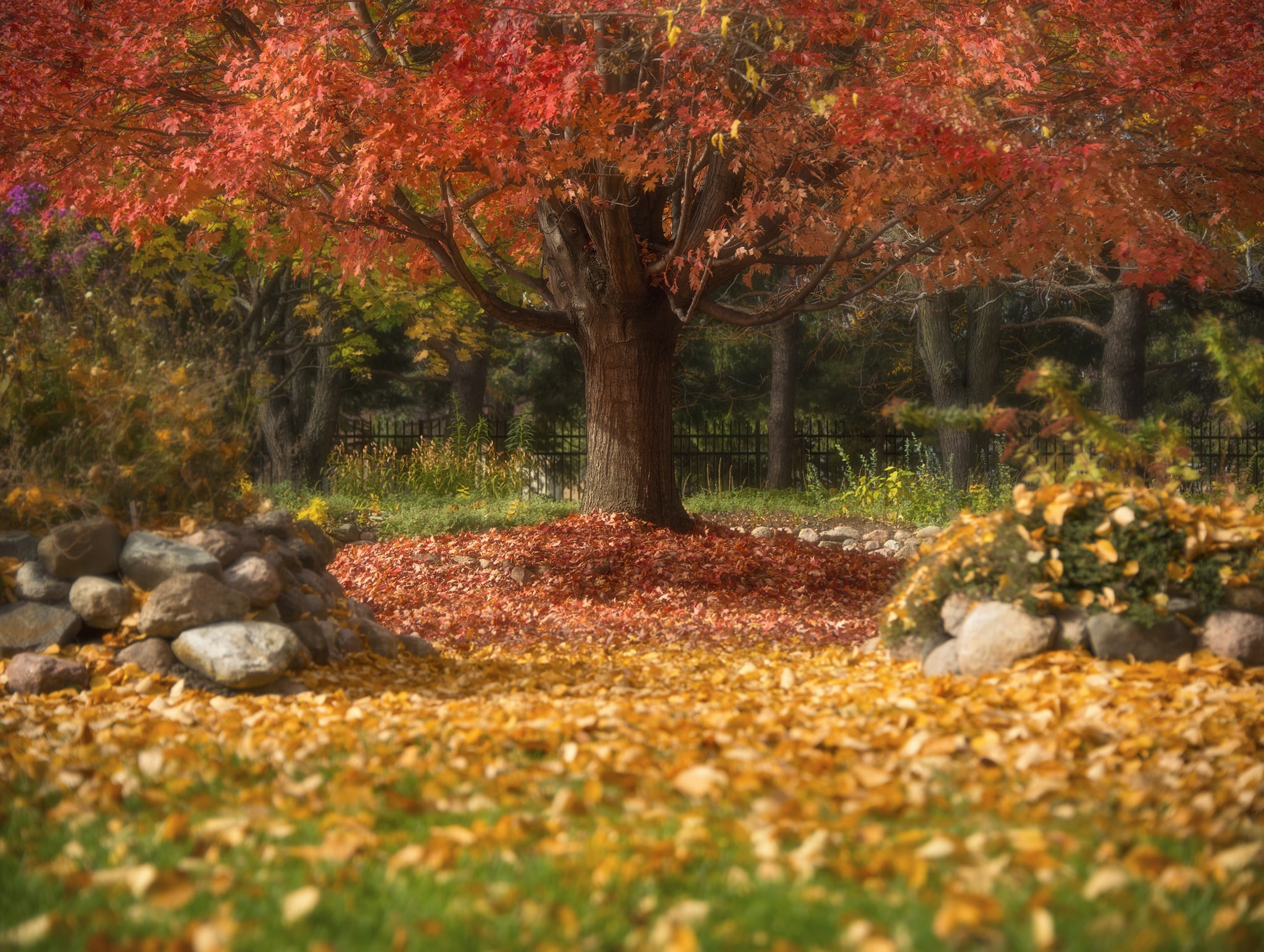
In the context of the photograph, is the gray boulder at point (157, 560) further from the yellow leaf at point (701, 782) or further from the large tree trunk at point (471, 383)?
the large tree trunk at point (471, 383)

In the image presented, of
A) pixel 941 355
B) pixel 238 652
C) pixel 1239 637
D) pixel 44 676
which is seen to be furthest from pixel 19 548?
pixel 941 355

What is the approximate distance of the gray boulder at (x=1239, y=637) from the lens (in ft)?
15.2

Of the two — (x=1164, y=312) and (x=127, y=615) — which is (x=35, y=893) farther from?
(x=1164, y=312)

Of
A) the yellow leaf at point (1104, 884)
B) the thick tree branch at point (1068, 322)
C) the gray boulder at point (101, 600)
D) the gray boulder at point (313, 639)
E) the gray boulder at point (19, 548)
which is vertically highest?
the thick tree branch at point (1068, 322)

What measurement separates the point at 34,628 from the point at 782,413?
1313 centimetres

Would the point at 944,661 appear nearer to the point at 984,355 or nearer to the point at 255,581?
the point at 255,581

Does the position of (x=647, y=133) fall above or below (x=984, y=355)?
above

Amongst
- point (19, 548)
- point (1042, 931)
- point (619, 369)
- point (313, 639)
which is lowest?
point (313, 639)

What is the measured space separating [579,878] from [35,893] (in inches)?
50.0

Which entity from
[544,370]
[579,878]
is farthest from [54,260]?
[579,878]

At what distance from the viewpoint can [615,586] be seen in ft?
27.3

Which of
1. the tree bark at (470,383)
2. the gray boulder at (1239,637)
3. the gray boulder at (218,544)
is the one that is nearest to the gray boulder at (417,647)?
the gray boulder at (218,544)

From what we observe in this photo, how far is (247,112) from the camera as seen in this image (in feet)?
23.6

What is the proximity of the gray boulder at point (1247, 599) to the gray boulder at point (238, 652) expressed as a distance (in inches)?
164
